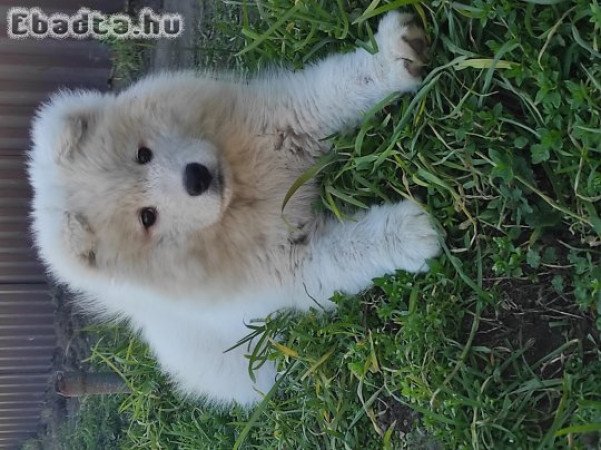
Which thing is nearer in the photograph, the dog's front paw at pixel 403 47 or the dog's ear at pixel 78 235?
the dog's front paw at pixel 403 47

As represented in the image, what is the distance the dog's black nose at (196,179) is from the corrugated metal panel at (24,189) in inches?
118

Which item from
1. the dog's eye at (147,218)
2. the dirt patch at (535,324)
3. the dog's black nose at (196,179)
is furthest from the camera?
the dog's eye at (147,218)

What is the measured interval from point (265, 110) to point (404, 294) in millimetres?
1068

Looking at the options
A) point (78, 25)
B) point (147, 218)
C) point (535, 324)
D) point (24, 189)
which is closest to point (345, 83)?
point (147, 218)

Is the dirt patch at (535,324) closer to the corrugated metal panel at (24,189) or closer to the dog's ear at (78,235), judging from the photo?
the dog's ear at (78,235)

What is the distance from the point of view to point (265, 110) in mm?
3160

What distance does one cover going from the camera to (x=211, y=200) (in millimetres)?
2910

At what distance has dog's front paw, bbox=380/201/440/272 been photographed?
2.73m

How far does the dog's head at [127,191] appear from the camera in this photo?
2951 mm

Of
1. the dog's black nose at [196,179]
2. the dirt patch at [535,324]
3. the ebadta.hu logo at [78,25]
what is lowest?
the dirt patch at [535,324]

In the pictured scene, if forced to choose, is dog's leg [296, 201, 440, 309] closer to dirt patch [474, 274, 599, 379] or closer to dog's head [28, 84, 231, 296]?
dirt patch [474, 274, 599, 379]

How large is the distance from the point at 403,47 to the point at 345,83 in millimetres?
358

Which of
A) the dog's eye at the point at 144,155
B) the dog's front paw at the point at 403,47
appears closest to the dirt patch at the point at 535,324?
the dog's front paw at the point at 403,47

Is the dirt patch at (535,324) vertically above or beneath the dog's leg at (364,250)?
beneath
